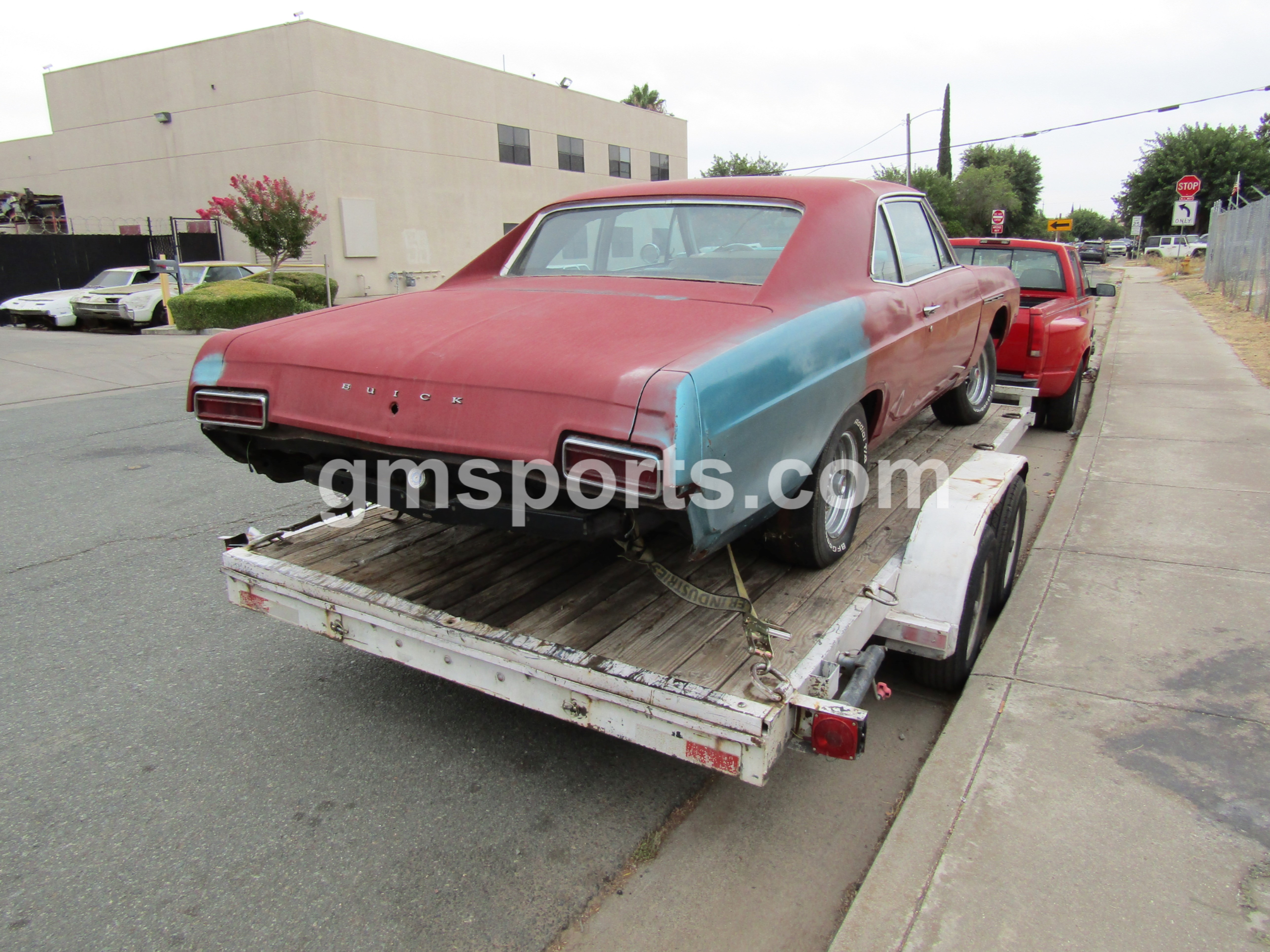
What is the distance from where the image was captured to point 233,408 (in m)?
2.98

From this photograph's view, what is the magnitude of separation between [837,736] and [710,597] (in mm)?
614

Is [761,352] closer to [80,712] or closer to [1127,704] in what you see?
[1127,704]

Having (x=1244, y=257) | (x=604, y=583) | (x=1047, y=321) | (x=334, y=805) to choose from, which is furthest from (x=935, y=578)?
(x=1244, y=257)

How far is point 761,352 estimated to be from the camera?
103 inches

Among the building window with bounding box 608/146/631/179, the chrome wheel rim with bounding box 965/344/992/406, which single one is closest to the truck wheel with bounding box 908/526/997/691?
the chrome wheel rim with bounding box 965/344/992/406

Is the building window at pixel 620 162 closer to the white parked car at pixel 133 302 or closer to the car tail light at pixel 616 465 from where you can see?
the white parked car at pixel 133 302

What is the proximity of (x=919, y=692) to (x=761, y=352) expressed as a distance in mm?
1820

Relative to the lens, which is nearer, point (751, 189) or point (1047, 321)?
point (751, 189)

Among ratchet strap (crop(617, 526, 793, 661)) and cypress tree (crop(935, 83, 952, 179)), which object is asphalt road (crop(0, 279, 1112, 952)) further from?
cypress tree (crop(935, 83, 952, 179))

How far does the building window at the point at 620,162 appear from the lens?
3591cm

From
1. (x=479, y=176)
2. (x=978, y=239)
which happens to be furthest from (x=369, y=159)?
(x=978, y=239)

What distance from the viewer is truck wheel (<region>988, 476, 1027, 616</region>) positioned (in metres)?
3.81

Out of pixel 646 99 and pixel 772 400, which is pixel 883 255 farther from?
pixel 646 99

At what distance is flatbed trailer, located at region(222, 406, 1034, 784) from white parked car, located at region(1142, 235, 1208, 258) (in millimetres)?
39813
